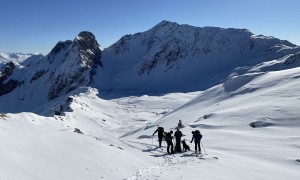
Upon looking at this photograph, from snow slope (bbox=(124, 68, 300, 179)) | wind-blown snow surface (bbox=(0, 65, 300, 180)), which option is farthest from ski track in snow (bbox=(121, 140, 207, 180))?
snow slope (bbox=(124, 68, 300, 179))

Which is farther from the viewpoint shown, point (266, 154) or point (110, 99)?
point (110, 99)

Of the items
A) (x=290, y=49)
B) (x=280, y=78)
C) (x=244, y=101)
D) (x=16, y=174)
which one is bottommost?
(x=16, y=174)

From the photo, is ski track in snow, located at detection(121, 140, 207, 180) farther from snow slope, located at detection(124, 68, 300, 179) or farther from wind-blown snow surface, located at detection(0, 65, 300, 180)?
snow slope, located at detection(124, 68, 300, 179)

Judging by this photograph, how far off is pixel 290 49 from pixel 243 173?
194 m

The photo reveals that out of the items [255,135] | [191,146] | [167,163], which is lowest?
[167,163]

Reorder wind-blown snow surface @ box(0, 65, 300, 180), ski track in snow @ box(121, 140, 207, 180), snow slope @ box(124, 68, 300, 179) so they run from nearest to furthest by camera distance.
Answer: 1. wind-blown snow surface @ box(0, 65, 300, 180)
2. ski track in snow @ box(121, 140, 207, 180)
3. snow slope @ box(124, 68, 300, 179)

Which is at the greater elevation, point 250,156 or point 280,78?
point 280,78

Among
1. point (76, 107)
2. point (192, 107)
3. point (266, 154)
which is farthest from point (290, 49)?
point (266, 154)

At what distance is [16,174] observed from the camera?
1406 centimetres

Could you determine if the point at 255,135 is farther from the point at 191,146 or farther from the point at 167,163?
the point at 167,163

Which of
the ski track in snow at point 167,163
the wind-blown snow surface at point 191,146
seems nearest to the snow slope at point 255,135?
the wind-blown snow surface at point 191,146

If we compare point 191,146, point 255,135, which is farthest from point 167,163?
point 255,135

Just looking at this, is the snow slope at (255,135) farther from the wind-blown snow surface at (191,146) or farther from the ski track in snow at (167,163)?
the ski track in snow at (167,163)

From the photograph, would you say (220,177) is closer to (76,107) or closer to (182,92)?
(76,107)
